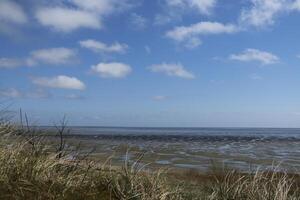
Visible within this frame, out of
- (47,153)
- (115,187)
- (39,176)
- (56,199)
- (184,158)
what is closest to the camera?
(56,199)

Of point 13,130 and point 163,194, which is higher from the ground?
point 13,130

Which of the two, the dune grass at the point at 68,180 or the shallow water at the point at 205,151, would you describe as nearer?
the dune grass at the point at 68,180

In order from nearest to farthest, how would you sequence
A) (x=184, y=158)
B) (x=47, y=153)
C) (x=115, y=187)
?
(x=115, y=187) → (x=47, y=153) → (x=184, y=158)

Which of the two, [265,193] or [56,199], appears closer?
[56,199]

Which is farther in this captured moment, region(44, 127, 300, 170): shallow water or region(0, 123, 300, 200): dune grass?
region(44, 127, 300, 170): shallow water

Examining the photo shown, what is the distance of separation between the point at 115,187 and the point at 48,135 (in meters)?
2.08

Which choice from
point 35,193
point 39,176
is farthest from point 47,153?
point 35,193

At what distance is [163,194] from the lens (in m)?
6.52

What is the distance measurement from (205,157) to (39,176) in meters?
22.3

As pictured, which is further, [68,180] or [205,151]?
[205,151]

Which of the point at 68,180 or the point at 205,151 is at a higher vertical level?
the point at 68,180

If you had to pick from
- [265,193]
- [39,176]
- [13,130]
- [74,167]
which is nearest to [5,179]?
[39,176]

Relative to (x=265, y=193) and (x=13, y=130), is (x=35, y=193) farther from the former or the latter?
(x=265, y=193)

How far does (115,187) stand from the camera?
6.78m
